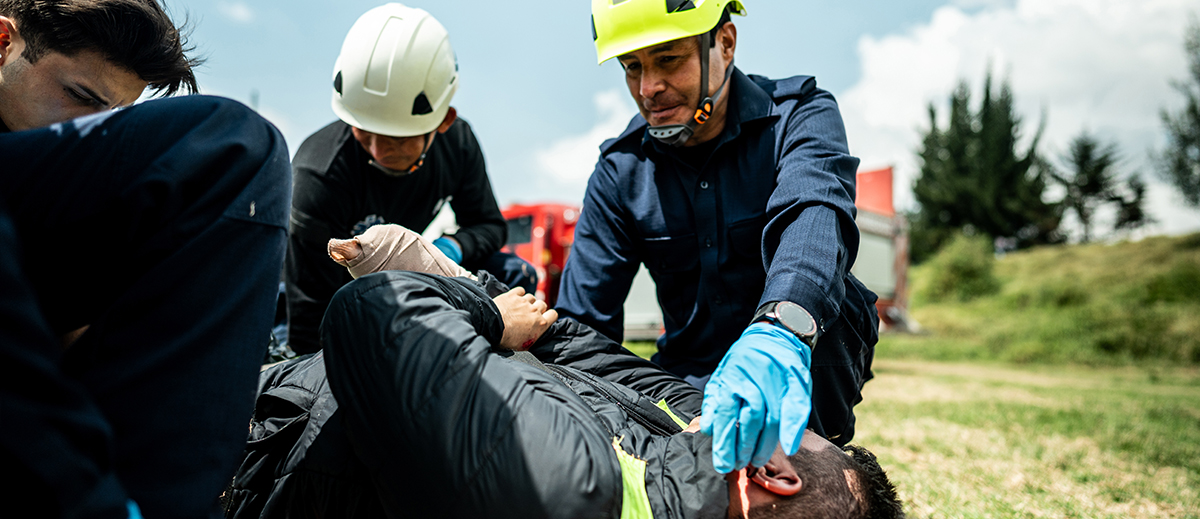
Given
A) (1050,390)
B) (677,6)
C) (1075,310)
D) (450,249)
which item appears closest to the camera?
(677,6)

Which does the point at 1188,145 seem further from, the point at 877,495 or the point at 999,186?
the point at 877,495

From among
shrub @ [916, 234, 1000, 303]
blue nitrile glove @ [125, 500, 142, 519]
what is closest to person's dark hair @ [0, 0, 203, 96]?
blue nitrile glove @ [125, 500, 142, 519]

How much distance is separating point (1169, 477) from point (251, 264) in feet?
14.9

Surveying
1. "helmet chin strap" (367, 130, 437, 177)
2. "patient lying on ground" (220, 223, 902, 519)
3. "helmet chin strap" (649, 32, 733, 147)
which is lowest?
"patient lying on ground" (220, 223, 902, 519)

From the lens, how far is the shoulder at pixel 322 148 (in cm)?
304

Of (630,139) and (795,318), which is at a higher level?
(630,139)

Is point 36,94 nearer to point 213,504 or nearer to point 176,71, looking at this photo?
point 176,71

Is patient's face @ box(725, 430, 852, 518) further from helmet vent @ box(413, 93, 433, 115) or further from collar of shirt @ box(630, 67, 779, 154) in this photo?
helmet vent @ box(413, 93, 433, 115)

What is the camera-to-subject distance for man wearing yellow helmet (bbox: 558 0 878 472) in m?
1.93

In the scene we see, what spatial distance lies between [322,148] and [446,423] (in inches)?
90.9

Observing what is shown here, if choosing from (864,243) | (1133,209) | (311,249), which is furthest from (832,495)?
(1133,209)

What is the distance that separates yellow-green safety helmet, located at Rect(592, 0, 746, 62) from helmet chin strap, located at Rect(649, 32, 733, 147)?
6 cm

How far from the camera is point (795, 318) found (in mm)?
1578

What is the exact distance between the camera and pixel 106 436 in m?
0.76
